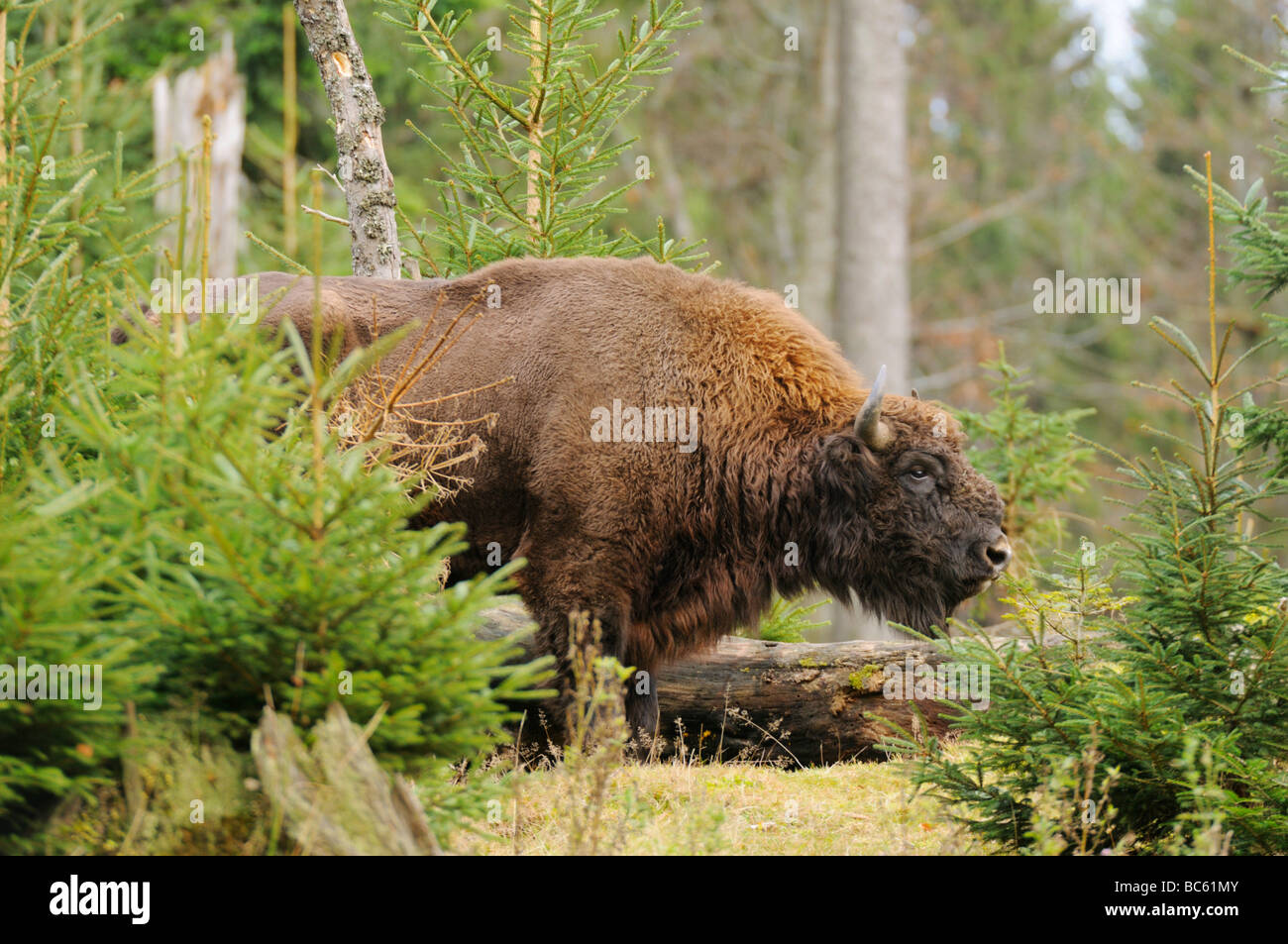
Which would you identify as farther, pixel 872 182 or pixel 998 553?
pixel 872 182

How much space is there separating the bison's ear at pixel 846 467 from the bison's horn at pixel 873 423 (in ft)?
0.16

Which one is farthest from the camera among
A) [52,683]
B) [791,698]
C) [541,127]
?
[541,127]

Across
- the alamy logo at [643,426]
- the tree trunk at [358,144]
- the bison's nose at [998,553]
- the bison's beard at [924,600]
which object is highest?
the tree trunk at [358,144]

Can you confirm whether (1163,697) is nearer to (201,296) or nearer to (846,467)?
(846,467)

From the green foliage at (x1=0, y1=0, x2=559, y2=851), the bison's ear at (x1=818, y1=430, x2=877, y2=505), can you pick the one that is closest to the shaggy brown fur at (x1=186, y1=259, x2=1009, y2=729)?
the bison's ear at (x1=818, y1=430, x2=877, y2=505)

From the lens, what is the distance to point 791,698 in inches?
278

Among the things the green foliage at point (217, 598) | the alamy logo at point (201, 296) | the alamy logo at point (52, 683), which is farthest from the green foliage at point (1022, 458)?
the alamy logo at point (52, 683)

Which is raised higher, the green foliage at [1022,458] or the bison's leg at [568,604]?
the green foliage at [1022,458]

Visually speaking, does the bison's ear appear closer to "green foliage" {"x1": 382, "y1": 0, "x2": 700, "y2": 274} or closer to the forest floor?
the forest floor

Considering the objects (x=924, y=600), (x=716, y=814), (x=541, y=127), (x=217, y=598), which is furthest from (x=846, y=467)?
(x=217, y=598)

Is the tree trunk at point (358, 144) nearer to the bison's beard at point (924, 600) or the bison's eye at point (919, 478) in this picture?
the bison's eye at point (919, 478)

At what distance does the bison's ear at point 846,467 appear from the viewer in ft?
22.0
